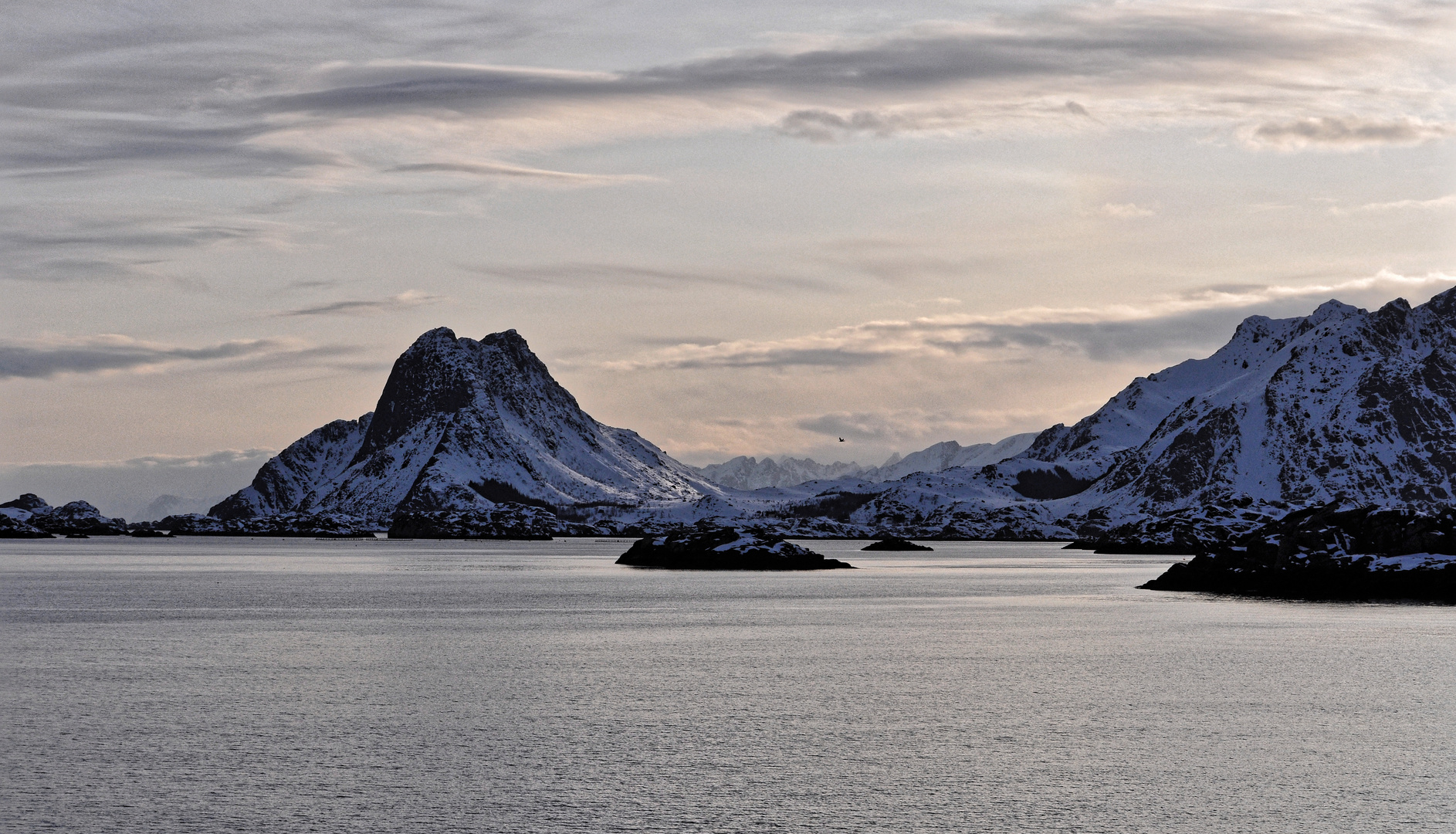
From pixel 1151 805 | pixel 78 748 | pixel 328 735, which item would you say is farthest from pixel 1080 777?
pixel 78 748

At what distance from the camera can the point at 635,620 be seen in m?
→ 109

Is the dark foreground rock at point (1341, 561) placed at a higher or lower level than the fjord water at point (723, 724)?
higher

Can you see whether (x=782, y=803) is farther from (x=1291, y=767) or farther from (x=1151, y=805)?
(x=1291, y=767)

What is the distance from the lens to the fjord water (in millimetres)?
40000

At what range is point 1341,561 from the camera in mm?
145125

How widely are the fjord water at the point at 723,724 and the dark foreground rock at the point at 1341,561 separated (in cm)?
3400

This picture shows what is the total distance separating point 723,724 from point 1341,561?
356 ft

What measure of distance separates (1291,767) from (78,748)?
38.4 meters

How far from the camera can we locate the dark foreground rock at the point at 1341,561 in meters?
140

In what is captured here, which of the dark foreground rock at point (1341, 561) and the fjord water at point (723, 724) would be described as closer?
the fjord water at point (723, 724)

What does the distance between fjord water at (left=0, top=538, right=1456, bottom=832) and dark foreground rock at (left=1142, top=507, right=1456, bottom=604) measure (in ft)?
112

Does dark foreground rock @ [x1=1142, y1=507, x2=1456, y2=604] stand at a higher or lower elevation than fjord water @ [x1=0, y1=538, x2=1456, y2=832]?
higher

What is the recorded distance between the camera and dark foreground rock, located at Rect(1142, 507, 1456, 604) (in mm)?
139750

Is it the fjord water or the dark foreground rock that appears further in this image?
the dark foreground rock
